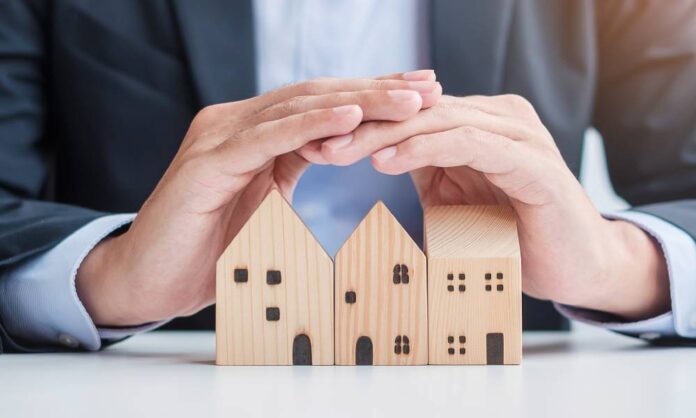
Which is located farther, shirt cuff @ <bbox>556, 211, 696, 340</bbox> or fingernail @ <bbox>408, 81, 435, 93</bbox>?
shirt cuff @ <bbox>556, 211, 696, 340</bbox>

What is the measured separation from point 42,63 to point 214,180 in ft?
2.47

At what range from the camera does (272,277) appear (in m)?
0.79

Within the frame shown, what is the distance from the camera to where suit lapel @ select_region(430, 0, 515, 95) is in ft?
4.42

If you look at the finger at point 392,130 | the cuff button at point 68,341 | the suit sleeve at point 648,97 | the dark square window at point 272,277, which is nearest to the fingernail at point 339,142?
the finger at point 392,130

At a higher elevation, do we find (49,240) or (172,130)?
(172,130)

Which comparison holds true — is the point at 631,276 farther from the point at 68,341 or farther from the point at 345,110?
the point at 68,341

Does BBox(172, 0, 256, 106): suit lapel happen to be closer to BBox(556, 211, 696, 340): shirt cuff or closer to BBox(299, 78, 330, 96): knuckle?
BBox(299, 78, 330, 96): knuckle

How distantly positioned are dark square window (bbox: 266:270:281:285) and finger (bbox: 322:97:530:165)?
0.38 ft

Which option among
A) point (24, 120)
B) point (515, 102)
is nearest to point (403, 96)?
point (515, 102)

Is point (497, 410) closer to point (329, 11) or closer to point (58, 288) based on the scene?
point (58, 288)

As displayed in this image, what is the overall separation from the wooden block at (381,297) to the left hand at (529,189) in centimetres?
7

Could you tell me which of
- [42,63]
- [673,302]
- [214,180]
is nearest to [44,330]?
[214,180]

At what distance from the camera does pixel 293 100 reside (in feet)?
2.77

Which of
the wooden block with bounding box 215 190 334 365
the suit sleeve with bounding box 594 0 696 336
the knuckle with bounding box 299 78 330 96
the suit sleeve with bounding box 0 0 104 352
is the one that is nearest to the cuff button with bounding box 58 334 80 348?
the suit sleeve with bounding box 0 0 104 352
